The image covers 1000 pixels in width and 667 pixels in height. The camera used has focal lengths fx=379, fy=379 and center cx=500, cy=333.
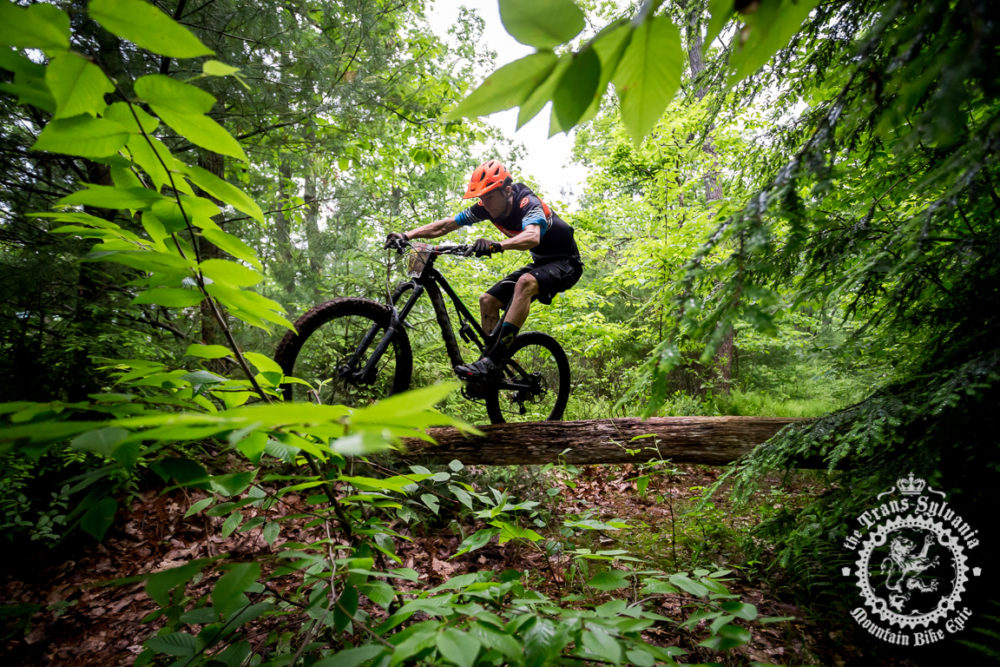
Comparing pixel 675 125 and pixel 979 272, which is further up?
pixel 675 125

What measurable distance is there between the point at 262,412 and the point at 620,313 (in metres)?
11.0

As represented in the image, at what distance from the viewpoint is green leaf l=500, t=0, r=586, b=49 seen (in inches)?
18.9

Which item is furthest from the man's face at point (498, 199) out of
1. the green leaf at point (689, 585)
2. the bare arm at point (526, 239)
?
the green leaf at point (689, 585)

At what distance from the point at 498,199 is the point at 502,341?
1.37 metres

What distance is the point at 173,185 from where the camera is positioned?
681 millimetres

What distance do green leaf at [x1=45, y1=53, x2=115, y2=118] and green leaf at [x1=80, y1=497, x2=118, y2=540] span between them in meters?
0.62

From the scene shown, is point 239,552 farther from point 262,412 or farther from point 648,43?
point 648,43

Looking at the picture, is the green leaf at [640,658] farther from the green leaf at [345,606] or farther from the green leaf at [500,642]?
the green leaf at [345,606]

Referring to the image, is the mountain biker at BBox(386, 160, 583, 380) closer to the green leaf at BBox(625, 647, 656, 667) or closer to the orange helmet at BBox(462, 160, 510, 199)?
the orange helmet at BBox(462, 160, 510, 199)

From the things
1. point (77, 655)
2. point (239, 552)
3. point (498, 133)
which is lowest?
point (77, 655)

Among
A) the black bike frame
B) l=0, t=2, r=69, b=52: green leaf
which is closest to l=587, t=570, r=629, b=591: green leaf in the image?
l=0, t=2, r=69, b=52: green leaf

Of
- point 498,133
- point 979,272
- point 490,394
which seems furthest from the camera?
point 498,133

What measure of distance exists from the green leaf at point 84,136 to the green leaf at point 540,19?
2.04ft

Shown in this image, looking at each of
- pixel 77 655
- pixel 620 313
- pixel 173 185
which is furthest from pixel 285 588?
pixel 620 313
